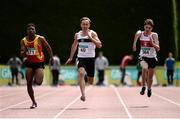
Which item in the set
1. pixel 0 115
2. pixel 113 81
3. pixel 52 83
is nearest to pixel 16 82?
pixel 52 83

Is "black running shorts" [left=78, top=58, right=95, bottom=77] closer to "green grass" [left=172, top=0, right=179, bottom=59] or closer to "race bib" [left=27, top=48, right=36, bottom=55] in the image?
"race bib" [left=27, top=48, right=36, bottom=55]

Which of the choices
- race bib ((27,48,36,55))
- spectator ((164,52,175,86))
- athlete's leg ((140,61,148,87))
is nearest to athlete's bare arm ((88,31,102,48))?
race bib ((27,48,36,55))

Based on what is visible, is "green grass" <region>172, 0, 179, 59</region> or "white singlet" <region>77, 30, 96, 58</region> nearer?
"white singlet" <region>77, 30, 96, 58</region>

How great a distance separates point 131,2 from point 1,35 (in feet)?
29.5

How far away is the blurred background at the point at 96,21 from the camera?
1716 inches

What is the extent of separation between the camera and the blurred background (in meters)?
43.6

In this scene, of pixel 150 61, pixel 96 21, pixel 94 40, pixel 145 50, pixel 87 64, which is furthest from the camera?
pixel 96 21

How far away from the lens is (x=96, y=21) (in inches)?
1716

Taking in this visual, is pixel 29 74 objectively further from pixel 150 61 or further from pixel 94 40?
pixel 150 61

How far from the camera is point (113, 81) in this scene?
132 feet

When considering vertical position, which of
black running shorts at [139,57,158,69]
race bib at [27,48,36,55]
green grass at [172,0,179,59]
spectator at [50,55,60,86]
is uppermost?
green grass at [172,0,179,59]

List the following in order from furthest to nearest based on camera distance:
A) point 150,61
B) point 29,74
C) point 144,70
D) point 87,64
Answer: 1. point 144,70
2. point 150,61
3. point 87,64
4. point 29,74

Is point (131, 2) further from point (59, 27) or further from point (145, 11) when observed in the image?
point (59, 27)

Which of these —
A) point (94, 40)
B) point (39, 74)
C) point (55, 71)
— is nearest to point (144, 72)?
point (94, 40)
